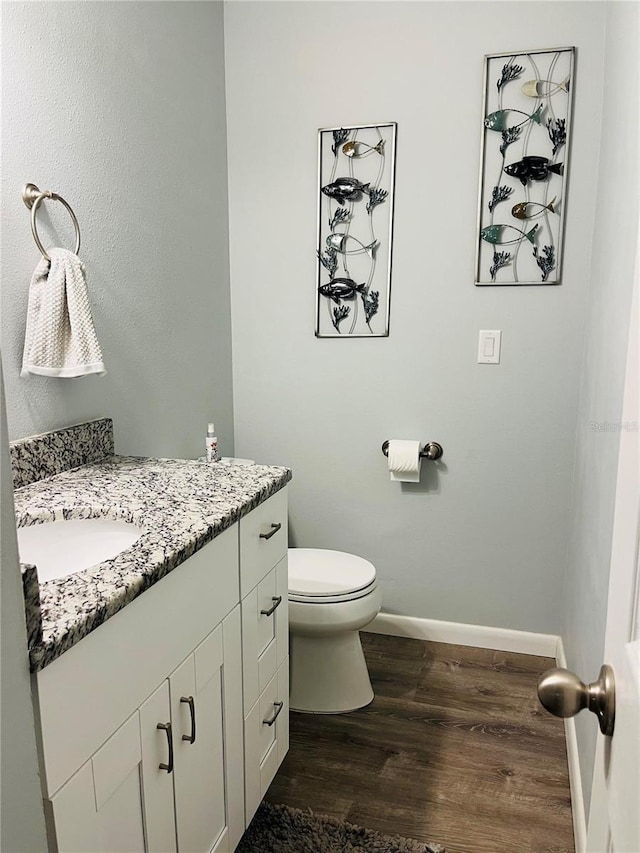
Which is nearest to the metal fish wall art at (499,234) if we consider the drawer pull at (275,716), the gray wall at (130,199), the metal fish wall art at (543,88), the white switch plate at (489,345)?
the white switch plate at (489,345)

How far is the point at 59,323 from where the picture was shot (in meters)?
1.53

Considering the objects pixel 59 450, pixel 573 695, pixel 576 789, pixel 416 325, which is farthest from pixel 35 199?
pixel 576 789

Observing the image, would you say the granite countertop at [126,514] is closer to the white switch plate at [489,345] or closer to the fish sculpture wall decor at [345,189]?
the white switch plate at [489,345]

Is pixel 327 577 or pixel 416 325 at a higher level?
pixel 416 325

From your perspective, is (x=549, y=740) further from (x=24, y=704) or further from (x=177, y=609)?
(x=24, y=704)

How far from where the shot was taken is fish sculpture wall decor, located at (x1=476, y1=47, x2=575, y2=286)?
2164mm

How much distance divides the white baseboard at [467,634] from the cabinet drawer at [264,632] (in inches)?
39.0

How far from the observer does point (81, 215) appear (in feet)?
5.65

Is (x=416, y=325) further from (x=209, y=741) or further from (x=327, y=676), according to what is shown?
(x=209, y=741)

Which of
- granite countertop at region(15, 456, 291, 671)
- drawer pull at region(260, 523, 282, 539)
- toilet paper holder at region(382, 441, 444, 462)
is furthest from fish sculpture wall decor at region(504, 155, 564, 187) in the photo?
drawer pull at region(260, 523, 282, 539)

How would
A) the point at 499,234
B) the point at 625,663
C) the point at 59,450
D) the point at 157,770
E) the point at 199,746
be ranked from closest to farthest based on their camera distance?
the point at 625,663 < the point at 157,770 < the point at 199,746 < the point at 59,450 < the point at 499,234

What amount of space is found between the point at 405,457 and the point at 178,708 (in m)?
1.44

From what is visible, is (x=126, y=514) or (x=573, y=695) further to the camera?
(x=126, y=514)

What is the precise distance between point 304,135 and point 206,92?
379mm
